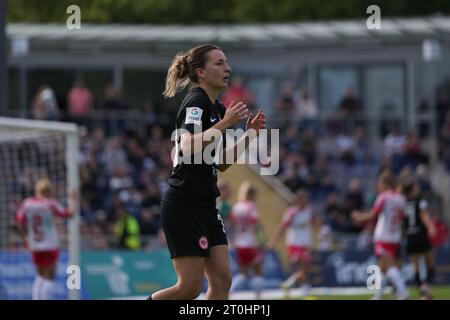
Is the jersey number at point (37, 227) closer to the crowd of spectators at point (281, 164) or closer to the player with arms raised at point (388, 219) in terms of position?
the player with arms raised at point (388, 219)

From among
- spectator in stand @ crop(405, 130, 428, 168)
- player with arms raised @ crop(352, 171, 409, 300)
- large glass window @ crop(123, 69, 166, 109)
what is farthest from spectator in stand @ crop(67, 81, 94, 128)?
player with arms raised @ crop(352, 171, 409, 300)

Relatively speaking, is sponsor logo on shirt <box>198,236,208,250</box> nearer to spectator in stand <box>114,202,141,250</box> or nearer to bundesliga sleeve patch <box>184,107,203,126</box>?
bundesliga sleeve patch <box>184,107,203,126</box>

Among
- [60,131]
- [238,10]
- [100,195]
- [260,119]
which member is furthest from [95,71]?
[260,119]

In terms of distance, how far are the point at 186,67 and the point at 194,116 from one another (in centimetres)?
64

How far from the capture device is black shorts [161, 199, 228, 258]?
8.87 metres

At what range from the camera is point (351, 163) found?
2878cm

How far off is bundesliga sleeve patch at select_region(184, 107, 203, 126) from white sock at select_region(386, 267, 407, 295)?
32.8 feet

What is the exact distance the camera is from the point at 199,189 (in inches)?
353

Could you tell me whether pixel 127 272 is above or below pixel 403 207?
below

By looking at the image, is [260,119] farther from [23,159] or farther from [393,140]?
[393,140]

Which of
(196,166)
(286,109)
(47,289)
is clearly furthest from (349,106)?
(196,166)

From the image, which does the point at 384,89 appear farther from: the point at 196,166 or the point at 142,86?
the point at 196,166

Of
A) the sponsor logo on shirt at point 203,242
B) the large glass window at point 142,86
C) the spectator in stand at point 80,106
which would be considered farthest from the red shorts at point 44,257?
the large glass window at point 142,86

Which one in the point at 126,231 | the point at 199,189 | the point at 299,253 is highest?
the point at 199,189
